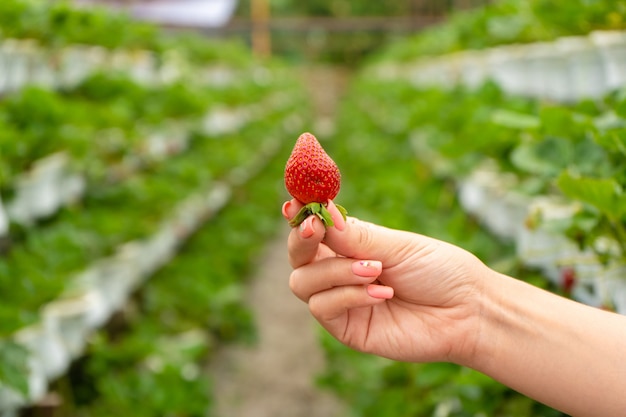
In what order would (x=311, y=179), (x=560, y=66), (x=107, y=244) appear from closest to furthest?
(x=311, y=179) < (x=560, y=66) < (x=107, y=244)

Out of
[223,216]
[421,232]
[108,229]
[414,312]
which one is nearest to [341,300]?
[414,312]

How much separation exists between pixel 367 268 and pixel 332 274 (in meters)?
0.06

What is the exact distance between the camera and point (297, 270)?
1114mm

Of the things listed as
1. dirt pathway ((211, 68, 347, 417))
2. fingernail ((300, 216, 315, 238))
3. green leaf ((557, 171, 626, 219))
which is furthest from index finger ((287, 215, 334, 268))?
dirt pathway ((211, 68, 347, 417))

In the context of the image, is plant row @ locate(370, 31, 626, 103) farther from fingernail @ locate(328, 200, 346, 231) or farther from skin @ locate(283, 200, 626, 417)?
fingernail @ locate(328, 200, 346, 231)

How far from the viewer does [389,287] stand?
3.48ft

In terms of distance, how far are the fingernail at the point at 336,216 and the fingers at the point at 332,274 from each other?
0.07 m

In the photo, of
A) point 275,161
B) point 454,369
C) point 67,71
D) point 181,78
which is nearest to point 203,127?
point 181,78

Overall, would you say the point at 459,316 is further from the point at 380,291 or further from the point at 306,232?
the point at 306,232

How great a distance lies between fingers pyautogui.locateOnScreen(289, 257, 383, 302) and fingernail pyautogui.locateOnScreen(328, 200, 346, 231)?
7cm

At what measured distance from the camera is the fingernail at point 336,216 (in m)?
1.00

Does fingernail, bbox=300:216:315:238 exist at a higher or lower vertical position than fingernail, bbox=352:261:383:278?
higher

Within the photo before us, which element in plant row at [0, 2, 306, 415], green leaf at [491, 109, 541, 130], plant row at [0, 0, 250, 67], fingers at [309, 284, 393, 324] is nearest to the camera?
fingers at [309, 284, 393, 324]

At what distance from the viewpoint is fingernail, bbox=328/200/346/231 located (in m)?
1.00
